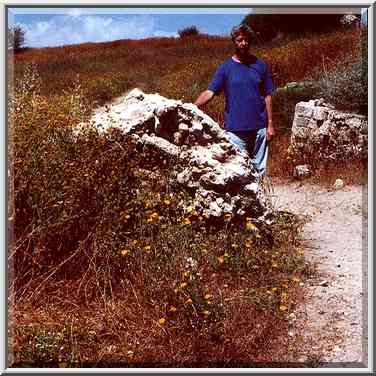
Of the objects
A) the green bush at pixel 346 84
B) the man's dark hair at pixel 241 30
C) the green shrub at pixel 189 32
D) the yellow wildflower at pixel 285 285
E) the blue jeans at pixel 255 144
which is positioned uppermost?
the man's dark hair at pixel 241 30

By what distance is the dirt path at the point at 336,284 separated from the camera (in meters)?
4.95

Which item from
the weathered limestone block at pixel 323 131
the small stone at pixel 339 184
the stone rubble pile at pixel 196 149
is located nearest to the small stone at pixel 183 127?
the stone rubble pile at pixel 196 149

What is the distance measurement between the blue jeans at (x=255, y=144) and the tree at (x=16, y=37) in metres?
2.11

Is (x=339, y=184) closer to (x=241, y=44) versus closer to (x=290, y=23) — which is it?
(x=241, y=44)

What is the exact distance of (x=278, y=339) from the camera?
16.4ft

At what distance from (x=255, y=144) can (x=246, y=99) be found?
49cm

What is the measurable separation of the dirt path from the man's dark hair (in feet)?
5.16

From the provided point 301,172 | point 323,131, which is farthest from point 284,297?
point 323,131

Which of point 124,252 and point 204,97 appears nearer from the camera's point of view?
point 124,252

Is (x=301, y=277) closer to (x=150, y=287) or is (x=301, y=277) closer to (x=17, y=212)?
(x=150, y=287)

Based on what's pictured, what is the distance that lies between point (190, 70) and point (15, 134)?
1.74 meters

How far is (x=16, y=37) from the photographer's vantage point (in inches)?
207

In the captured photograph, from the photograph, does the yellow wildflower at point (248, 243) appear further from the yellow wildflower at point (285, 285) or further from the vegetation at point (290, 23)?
the vegetation at point (290, 23)

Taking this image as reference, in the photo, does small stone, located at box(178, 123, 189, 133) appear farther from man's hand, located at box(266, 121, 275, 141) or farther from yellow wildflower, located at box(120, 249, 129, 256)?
yellow wildflower, located at box(120, 249, 129, 256)
